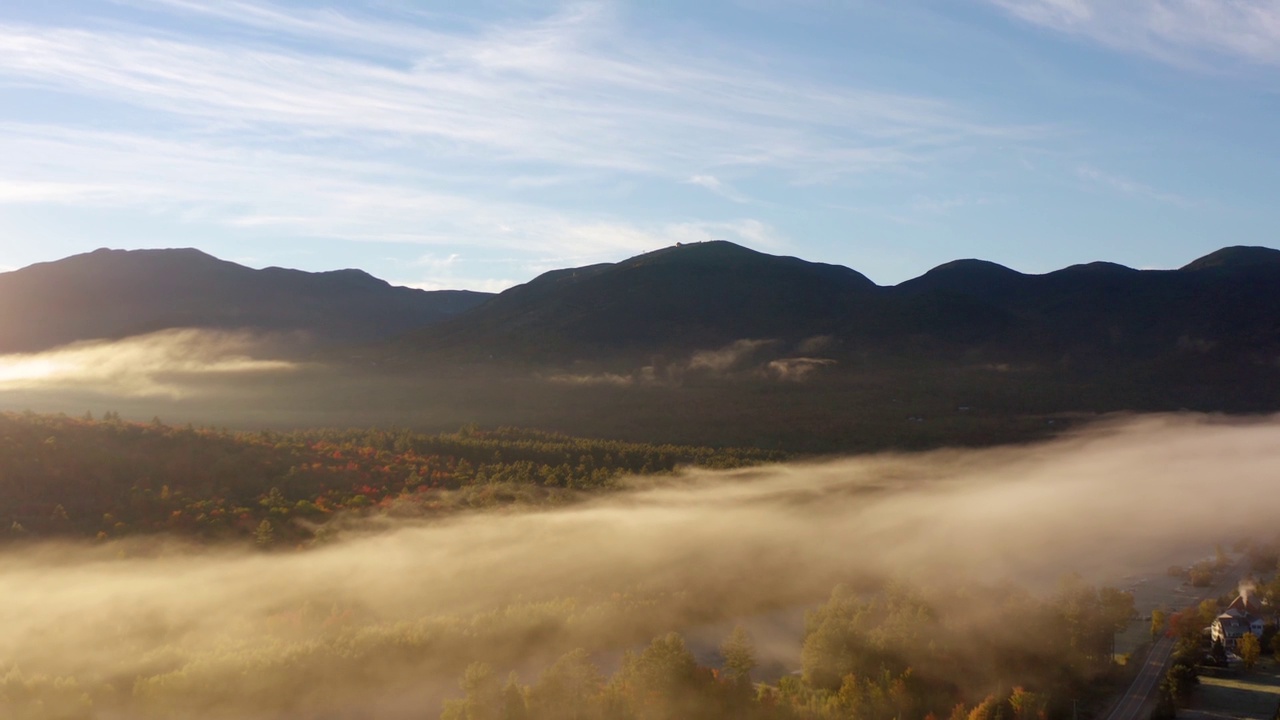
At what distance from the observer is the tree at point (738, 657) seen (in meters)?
20.9

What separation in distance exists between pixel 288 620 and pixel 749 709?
9.94 m

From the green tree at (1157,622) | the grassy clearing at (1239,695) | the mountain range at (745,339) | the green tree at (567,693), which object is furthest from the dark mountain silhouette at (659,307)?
the green tree at (567,693)

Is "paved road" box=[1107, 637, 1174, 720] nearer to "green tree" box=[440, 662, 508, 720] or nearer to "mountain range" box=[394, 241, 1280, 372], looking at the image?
"green tree" box=[440, 662, 508, 720]

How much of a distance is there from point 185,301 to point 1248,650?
122 metres

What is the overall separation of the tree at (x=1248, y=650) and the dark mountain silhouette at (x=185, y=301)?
97835 mm

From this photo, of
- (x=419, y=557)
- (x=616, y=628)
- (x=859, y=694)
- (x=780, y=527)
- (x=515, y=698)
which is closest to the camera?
(x=515, y=698)

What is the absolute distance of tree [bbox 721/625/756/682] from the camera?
68.7 ft

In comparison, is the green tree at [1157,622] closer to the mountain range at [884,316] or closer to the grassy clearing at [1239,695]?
the grassy clearing at [1239,695]

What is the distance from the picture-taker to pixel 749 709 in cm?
1845

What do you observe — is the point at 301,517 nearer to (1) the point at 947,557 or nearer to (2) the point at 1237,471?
(1) the point at 947,557

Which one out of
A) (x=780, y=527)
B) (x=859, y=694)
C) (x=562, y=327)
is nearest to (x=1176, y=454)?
(x=780, y=527)

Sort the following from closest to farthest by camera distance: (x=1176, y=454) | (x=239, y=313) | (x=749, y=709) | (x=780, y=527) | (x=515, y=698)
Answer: (x=515, y=698)
(x=749, y=709)
(x=780, y=527)
(x=1176, y=454)
(x=239, y=313)

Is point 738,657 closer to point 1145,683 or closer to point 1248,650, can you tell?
point 1145,683

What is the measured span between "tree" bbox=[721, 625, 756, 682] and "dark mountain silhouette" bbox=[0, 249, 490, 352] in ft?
298
